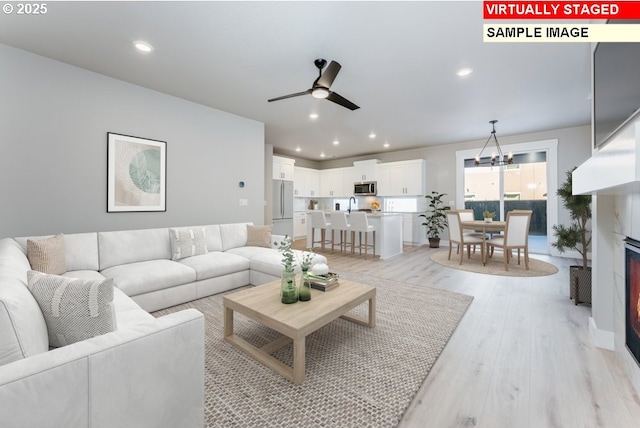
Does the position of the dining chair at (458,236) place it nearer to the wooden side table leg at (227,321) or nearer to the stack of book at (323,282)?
the stack of book at (323,282)

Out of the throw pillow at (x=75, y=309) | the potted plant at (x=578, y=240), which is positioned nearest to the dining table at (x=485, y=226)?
the potted plant at (x=578, y=240)

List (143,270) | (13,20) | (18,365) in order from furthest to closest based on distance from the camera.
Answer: (143,270) < (13,20) < (18,365)

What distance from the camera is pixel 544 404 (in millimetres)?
1476

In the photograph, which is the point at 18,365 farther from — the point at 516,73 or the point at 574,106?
the point at 574,106

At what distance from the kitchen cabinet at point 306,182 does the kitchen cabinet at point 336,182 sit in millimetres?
194

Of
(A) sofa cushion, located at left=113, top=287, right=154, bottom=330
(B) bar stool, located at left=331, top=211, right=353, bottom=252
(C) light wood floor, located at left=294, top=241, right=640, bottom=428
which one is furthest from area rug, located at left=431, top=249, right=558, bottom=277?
(A) sofa cushion, located at left=113, top=287, right=154, bottom=330

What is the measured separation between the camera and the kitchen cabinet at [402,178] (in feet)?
22.9

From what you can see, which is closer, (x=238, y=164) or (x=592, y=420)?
(x=592, y=420)

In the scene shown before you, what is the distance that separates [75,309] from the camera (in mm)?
1141

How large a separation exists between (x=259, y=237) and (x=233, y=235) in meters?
0.40

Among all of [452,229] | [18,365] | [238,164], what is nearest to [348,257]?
[452,229]

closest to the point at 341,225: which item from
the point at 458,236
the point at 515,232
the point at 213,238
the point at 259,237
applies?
the point at 259,237

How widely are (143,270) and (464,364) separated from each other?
3.00 meters

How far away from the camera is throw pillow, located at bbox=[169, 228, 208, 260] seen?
327cm
